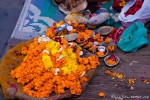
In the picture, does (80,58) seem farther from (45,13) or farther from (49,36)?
(45,13)

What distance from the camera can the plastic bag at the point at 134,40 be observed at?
3682 millimetres

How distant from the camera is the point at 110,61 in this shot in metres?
3.58

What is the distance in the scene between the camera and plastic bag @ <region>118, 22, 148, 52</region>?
3682 millimetres

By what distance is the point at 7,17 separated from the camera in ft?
15.5

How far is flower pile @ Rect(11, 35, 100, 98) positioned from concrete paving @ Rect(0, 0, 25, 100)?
1.01 metres

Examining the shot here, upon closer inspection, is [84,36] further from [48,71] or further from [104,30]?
[48,71]

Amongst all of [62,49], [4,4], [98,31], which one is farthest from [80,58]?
[4,4]

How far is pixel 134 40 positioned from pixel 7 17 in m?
2.12

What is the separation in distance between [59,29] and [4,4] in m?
1.54

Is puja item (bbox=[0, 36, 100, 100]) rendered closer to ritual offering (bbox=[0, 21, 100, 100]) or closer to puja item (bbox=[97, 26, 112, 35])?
ritual offering (bbox=[0, 21, 100, 100])

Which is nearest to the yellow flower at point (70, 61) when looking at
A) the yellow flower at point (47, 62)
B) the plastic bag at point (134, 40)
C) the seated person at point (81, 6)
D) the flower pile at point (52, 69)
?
the flower pile at point (52, 69)

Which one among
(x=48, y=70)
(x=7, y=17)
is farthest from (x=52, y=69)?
(x=7, y=17)

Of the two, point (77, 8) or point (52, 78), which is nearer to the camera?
point (52, 78)

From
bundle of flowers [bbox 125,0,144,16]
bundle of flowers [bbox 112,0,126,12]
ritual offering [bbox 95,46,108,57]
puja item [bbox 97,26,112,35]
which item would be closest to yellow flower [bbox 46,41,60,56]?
ritual offering [bbox 95,46,108,57]
